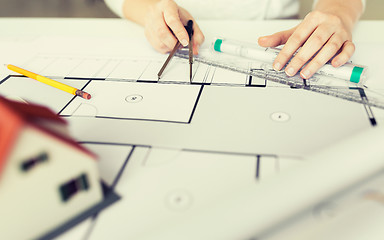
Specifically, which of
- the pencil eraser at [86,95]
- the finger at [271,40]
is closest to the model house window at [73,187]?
the pencil eraser at [86,95]

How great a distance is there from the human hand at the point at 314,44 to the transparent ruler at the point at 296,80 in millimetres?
18

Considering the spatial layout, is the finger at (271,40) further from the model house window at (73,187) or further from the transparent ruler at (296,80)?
the model house window at (73,187)

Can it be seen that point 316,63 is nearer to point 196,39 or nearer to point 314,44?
point 314,44

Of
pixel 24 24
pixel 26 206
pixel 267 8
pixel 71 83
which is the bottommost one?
pixel 26 206

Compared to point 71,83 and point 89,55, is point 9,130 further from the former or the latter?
point 89,55

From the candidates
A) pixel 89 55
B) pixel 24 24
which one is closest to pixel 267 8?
pixel 89 55

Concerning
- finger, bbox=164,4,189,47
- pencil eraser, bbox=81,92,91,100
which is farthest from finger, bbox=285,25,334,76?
pencil eraser, bbox=81,92,91,100

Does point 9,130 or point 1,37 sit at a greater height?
point 1,37

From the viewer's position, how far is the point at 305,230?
0.33 meters

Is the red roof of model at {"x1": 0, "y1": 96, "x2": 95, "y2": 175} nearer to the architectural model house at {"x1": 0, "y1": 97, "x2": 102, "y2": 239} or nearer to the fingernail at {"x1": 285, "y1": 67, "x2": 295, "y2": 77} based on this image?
the architectural model house at {"x1": 0, "y1": 97, "x2": 102, "y2": 239}

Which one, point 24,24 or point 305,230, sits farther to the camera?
point 24,24

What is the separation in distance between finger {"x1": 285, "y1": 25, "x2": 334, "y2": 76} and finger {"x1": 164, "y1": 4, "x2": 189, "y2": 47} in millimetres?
226

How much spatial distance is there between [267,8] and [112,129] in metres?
0.75

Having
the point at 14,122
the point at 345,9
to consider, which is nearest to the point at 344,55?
the point at 345,9
